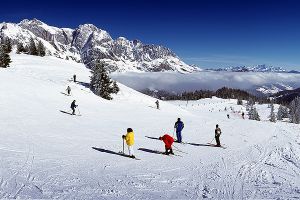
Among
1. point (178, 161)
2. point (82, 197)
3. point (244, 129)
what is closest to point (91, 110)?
point (244, 129)

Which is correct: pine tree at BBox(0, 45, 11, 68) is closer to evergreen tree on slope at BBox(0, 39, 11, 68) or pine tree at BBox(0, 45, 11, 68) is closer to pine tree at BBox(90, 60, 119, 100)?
evergreen tree on slope at BBox(0, 39, 11, 68)

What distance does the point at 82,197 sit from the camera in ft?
39.8

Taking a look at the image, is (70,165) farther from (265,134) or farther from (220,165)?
(265,134)

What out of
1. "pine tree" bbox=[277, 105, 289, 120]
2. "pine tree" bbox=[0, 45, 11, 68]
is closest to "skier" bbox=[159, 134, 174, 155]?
"pine tree" bbox=[0, 45, 11, 68]

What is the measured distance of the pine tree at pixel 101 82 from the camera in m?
68.3

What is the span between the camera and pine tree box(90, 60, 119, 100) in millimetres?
68312

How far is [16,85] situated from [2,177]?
35.7 meters

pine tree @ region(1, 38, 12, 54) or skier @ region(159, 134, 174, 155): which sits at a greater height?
pine tree @ region(1, 38, 12, 54)

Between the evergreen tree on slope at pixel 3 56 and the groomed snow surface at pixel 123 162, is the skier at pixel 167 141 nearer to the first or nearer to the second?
the groomed snow surface at pixel 123 162

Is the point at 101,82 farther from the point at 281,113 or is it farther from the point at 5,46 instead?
the point at 281,113

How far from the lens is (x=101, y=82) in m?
69.1

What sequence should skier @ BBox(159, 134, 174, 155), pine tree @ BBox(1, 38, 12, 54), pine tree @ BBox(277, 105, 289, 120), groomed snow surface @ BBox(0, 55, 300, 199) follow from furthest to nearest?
pine tree @ BBox(277, 105, 289, 120), pine tree @ BBox(1, 38, 12, 54), skier @ BBox(159, 134, 174, 155), groomed snow surface @ BBox(0, 55, 300, 199)

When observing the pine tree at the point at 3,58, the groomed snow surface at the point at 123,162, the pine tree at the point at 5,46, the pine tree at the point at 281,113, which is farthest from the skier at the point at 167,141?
the pine tree at the point at 281,113

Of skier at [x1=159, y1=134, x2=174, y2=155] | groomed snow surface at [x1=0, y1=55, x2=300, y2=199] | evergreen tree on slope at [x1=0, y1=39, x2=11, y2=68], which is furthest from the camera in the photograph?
evergreen tree on slope at [x1=0, y1=39, x2=11, y2=68]
